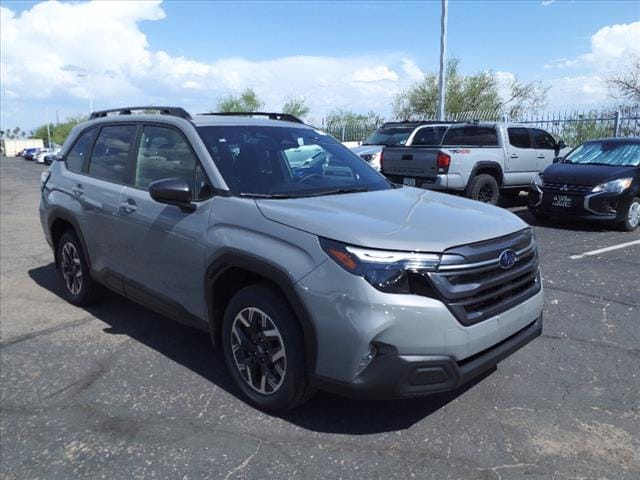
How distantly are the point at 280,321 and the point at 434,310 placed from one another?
2.80 ft

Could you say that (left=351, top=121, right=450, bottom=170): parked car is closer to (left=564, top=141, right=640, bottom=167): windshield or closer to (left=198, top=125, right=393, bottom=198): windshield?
(left=564, top=141, right=640, bottom=167): windshield

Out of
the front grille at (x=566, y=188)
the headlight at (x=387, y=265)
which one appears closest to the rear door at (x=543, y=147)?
the front grille at (x=566, y=188)

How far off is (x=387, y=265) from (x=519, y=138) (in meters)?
9.86

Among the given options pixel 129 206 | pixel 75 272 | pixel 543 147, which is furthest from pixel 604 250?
pixel 75 272

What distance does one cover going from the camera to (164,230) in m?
3.88

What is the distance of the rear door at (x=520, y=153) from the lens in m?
11.3

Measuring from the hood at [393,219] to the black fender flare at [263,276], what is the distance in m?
0.27

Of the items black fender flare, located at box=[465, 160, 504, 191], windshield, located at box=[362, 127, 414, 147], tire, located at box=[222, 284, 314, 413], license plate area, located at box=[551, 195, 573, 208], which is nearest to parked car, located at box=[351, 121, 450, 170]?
windshield, located at box=[362, 127, 414, 147]

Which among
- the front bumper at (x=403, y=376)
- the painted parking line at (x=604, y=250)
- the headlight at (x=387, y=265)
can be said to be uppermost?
the headlight at (x=387, y=265)

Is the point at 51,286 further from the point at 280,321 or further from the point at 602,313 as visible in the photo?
the point at 602,313

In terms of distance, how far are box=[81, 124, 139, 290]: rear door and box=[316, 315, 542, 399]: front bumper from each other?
2371 millimetres

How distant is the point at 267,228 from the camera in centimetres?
319

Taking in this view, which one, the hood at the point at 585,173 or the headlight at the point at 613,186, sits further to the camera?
the hood at the point at 585,173

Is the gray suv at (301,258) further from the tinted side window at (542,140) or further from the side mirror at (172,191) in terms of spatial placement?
the tinted side window at (542,140)
